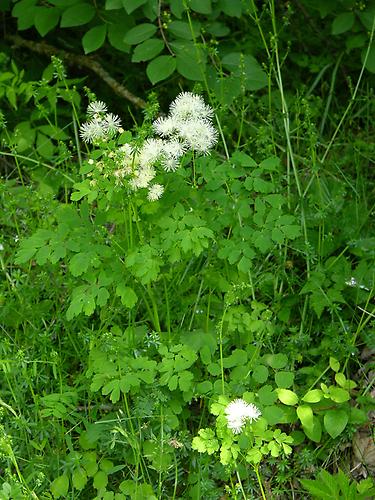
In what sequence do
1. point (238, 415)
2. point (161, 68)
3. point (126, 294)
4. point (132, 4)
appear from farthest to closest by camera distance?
point (161, 68) < point (132, 4) < point (126, 294) < point (238, 415)

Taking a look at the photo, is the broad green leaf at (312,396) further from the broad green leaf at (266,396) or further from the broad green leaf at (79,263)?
the broad green leaf at (79,263)

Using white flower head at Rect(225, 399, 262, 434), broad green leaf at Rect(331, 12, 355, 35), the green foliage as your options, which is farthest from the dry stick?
the green foliage

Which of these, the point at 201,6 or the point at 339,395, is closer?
the point at 339,395

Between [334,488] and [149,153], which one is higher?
[149,153]

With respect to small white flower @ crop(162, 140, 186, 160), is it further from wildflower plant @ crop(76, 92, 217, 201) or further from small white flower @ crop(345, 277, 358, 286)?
small white flower @ crop(345, 277, 358, 286)

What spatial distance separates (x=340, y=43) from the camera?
4098 mm

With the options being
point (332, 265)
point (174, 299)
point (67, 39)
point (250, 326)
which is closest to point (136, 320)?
point (174, 299)

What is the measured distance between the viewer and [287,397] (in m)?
2.35

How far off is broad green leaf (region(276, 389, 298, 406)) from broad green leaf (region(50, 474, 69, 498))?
24.7 inches

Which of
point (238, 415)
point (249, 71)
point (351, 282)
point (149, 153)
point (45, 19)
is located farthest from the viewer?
point (45, 19)

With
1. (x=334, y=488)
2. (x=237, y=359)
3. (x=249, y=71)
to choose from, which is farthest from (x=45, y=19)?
(x=334, y=488)

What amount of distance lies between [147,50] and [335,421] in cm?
164

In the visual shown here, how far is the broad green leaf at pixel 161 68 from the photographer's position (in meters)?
3.20

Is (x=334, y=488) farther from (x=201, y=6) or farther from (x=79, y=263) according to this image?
(x=201, y=6)
